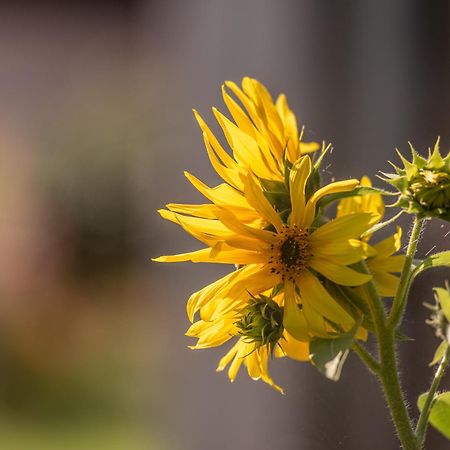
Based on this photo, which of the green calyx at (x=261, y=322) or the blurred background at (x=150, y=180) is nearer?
the green calyx at (x=261, y=322)

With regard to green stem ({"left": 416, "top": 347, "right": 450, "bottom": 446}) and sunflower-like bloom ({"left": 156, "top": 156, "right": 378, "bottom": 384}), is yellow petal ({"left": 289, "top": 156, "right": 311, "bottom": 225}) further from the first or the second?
green stem ({"left": 416, "top": 347, "right": 450, "bottom": 446})

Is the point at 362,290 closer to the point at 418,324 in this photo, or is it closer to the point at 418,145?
the point at 418,324

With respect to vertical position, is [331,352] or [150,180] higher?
[150,180]

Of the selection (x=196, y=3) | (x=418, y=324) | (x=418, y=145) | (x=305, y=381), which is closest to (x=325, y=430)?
(x=305, y=381)

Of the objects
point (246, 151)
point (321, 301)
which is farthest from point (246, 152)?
point (321, 301)

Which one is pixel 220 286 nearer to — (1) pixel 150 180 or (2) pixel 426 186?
(2) pixel 426 186

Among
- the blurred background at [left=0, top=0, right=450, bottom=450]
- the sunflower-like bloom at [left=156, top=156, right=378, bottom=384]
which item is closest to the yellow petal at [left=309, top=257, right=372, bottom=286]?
the sunflower-like bloom at [left=156, top=156, right=378, bottom=384]

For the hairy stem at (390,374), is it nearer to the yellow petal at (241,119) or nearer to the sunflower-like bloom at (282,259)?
the sunflower-like bloom at (282,259)

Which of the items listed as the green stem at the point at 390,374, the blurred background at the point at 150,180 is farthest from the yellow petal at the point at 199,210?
the blurred background at the point at 150,180
